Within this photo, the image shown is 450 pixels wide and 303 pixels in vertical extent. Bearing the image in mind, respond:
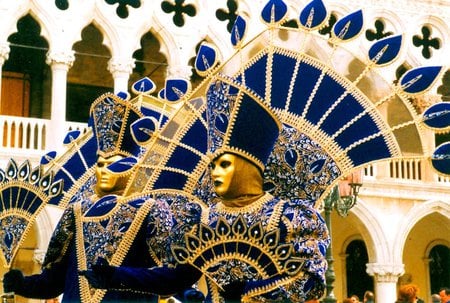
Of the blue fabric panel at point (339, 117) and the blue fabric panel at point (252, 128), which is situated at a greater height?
the blue fabric panel at point (339, 117)

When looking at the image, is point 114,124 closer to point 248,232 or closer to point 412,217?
point 248,232

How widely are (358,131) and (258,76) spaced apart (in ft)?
1.56

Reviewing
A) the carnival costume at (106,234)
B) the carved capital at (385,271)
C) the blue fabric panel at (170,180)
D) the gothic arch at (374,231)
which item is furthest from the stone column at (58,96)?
the blue fabric panel at (170,180)

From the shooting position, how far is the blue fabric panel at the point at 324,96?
388 cm

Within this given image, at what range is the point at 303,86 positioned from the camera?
3.88 metres

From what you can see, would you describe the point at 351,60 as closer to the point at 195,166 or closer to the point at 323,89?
the point at 323,89

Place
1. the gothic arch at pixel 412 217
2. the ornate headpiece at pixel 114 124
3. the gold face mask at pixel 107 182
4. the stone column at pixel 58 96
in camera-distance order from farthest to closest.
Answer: the gothic arch at pixel 412 217 < the stone column at pixel 58 96 < the ornate headpiece at pixel 114 124 < the gold face mask at pixel 107 182

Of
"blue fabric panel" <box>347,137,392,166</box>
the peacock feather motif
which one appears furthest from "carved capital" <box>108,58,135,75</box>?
"blue fabric panel" <box>347,137,392,166</box>

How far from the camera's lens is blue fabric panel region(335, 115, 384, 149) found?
151 inches

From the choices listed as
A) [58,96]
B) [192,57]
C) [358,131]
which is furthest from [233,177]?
[192,57]

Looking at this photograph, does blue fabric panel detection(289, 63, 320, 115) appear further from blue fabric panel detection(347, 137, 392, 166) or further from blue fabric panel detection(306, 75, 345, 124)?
blue fabric panel detection(347, 137, 392, 166)

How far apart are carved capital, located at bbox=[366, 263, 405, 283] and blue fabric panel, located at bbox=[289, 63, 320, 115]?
1060cm

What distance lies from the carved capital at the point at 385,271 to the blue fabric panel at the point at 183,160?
10.4 metres

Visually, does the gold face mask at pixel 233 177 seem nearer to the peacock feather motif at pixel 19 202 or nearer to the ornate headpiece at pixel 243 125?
the ornate headpiece at pixel 243 125
